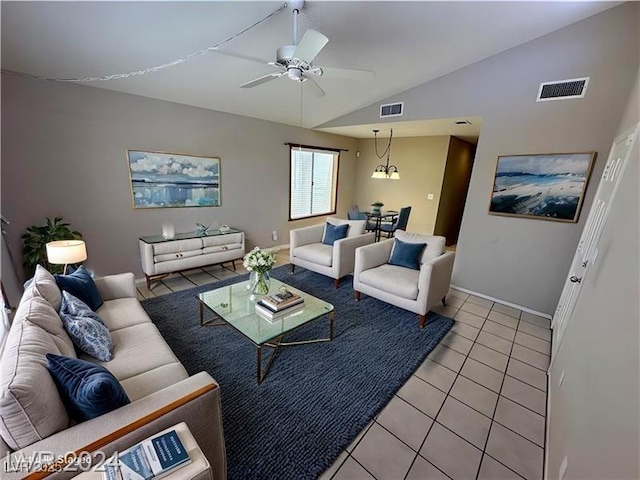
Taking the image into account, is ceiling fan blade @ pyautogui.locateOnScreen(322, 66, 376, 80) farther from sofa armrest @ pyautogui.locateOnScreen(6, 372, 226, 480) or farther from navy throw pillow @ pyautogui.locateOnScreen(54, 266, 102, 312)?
navy throw pillow @ pyautogui.locateOnScreen(54, 266, 102, 312)

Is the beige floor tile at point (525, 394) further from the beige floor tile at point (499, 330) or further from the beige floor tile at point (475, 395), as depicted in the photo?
the beige floor tile at point (499, 330)

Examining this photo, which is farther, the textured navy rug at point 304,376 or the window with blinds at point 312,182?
the window with blinds at point 312,182

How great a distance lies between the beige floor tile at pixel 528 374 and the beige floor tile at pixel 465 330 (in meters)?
0.40

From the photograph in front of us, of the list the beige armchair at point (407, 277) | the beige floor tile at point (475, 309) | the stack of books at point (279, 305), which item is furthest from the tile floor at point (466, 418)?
the stack of books at point (279, 305)

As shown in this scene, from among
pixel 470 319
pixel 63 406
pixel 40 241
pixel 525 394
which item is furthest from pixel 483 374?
pixel 40 241

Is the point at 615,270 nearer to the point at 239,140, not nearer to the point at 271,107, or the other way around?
the point at 271,107

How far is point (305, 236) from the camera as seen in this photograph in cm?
429

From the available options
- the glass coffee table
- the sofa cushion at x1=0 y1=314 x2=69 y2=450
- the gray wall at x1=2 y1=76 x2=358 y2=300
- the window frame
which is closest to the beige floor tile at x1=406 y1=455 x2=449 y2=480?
the glass coffee table

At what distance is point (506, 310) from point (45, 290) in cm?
447

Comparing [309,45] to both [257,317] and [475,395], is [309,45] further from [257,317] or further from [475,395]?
[475,395]

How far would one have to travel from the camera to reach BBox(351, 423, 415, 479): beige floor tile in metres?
1.51

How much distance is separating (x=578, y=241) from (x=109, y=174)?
5.48m

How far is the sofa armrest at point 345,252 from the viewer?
3.67 meters

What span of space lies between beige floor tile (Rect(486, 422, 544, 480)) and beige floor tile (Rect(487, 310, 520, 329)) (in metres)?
1.57
